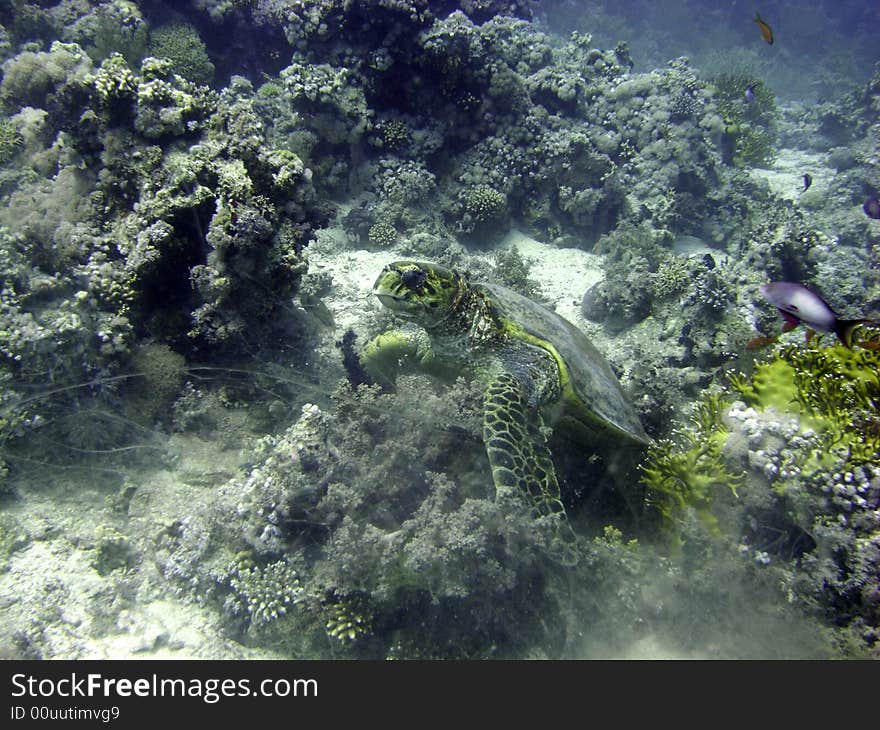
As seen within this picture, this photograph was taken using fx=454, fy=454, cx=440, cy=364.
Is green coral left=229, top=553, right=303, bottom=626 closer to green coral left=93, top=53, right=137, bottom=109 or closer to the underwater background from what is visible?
the underwater background

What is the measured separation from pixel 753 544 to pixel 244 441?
167 inches

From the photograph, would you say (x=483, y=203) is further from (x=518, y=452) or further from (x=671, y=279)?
(x=518, y=452)

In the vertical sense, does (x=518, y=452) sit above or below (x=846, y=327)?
below

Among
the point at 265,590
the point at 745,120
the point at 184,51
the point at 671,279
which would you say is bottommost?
the point at 265,590

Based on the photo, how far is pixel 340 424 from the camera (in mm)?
3623

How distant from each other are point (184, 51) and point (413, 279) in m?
9.21

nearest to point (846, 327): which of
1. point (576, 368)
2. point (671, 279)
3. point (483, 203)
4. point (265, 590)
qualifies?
point (576, 368)

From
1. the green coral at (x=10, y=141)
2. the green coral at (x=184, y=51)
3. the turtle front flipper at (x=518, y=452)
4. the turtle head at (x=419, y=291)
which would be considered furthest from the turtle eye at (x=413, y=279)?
the green coral at (x=184, y=51)

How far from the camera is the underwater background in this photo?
294 cm

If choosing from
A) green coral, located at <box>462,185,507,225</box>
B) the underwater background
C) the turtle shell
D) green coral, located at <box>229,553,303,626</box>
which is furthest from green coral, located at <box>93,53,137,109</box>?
green coral, located at <box>462,185,507,225</box>

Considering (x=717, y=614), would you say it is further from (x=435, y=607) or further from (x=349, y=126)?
(x=349, y=126)

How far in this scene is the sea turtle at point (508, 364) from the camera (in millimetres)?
3330
